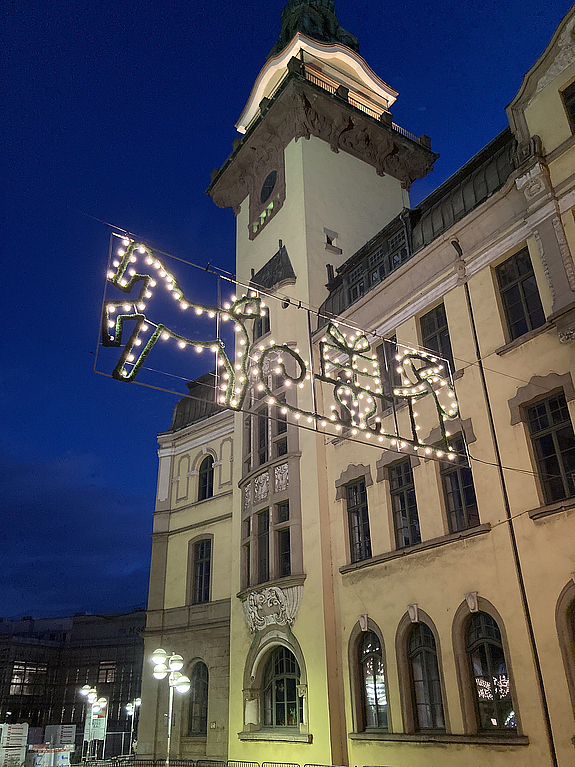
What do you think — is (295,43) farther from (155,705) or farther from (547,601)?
(155,705)

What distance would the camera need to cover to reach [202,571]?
2875cm

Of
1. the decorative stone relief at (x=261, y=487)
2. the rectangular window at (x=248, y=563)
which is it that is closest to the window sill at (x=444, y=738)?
the rectangular window at (x=248, y=563)

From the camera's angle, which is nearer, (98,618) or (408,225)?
(408,225)

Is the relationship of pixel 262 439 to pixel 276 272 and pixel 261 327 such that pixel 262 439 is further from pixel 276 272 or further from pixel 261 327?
pixel 276 272

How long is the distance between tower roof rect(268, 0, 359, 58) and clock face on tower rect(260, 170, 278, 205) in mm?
10511

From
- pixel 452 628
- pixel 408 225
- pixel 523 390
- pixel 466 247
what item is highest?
pixel 408 225

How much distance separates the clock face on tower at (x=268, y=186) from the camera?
3072 centimetres

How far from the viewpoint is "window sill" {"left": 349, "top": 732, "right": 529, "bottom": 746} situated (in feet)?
43.5

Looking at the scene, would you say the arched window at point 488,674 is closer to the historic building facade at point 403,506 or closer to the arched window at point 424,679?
the historic building facade at point 403,506

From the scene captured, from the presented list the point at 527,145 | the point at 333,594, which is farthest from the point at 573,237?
the point at 333,594

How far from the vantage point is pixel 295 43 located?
34.1 m

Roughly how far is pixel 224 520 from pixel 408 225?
1546 cm

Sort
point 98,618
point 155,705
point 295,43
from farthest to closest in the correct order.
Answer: point 98,618
point 295,43
point 155,705

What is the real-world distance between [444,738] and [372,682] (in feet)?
10.7
